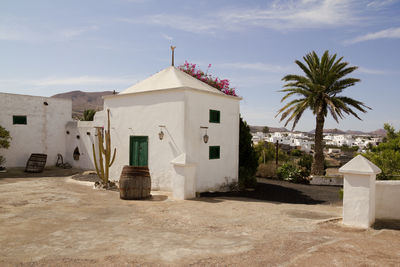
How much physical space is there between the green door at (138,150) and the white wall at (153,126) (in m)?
0.18

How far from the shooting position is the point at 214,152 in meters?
12.6

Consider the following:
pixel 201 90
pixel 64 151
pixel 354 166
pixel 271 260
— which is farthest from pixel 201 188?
pixel 64 151

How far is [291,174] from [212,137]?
8907 millimetres

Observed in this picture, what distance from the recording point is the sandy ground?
16.3 ft

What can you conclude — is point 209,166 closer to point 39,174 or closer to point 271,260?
point 271,260

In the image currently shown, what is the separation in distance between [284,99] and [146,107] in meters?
10.7

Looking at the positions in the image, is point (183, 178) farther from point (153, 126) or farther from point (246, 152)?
point (246, 152)

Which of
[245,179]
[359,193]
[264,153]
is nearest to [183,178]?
[359,193]

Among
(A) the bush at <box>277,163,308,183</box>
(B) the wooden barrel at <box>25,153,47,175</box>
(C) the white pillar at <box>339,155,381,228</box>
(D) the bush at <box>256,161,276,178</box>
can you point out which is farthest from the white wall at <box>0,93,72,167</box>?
(C) the white pillar at <box>339,155,381,228</box>

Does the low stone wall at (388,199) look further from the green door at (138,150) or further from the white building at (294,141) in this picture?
the white building at (294,141)

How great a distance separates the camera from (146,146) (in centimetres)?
1252

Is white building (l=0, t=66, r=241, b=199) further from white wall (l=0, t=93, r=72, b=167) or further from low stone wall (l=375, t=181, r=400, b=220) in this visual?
white wall (l=0, t=93, r=72, b=167)

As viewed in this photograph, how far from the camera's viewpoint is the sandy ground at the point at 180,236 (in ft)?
16.3

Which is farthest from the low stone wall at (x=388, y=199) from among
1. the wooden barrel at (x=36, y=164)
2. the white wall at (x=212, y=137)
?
the wooden barrel at (x=36, y=164)
